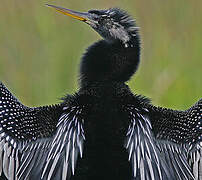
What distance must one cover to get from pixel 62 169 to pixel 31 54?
163cm

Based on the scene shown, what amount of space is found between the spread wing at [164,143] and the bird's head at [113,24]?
1.21 feet

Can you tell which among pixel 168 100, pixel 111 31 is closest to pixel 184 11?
pixel 168 100

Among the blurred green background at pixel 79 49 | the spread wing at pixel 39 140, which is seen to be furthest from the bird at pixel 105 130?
the blurred green background at pixel 79 49

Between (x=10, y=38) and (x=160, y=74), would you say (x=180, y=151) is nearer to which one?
(x=160, y=74)

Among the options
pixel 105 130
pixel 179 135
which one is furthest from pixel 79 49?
pixel 105 130

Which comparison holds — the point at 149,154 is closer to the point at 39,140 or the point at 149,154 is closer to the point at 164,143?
the point at 164,143

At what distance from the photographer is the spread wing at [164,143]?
9.74 ft

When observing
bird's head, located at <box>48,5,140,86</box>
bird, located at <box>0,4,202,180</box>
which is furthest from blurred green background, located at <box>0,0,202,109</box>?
bird's head, located at <box>48,5,140,86</box>

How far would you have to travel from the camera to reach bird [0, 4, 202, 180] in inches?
116

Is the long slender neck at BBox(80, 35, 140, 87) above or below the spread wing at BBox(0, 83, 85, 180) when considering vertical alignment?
above

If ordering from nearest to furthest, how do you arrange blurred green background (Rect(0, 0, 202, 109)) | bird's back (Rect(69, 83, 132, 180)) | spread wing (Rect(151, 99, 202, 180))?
bird's back (Rect(69, 83, 132, 180)), spread wing (Rect(151, 99, 202, 180)), blurred green background (Rect(0, 0, 202, 109))

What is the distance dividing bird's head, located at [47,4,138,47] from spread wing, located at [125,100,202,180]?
369mm

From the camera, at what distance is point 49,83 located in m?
4.41

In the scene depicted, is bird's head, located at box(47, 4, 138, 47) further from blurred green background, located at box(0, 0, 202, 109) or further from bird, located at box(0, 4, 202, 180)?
blurred green background, located at box(0, 0, 202, 109)
